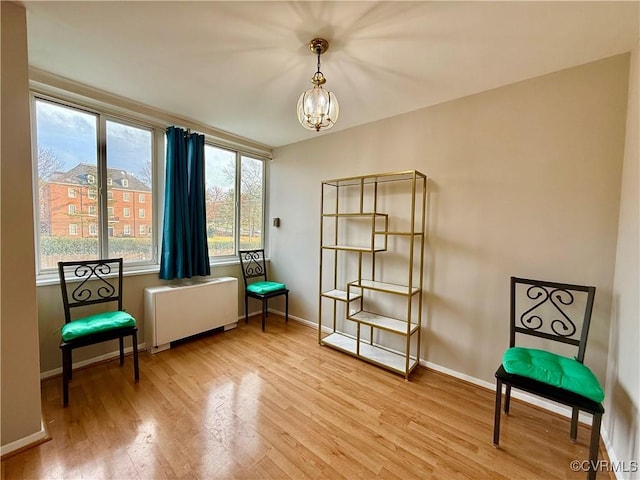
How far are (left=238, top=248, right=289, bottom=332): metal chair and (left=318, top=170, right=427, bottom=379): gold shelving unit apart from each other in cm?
67

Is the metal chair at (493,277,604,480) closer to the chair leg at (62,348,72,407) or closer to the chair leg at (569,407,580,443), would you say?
the chair leg at (569,407,580,443)

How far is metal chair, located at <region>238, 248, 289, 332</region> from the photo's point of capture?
11.2ft

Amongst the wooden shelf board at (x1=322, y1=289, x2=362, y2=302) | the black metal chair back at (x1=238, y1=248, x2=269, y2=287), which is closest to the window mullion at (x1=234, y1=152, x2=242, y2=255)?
the black metal chair back at (x1=238, y1=248, x2=269, y2=287)

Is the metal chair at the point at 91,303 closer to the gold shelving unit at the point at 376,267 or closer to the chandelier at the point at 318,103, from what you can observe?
the gold shelving unit at the point at 376,267

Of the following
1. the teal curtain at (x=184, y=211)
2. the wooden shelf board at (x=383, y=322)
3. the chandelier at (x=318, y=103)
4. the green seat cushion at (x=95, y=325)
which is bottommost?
the wooden shelf board at (x=383, y=322)

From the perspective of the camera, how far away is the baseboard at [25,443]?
1.50 m

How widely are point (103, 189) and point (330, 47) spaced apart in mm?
2550

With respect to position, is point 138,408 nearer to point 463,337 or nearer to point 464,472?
point 464,472

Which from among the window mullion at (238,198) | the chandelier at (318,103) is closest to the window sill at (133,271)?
the window mullion at (238,198)

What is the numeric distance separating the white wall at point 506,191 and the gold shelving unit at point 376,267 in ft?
0.48

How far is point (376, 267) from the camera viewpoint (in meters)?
2.92

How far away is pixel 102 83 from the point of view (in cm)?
226

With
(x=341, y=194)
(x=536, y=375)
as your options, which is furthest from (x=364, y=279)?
(x=536, y=375)

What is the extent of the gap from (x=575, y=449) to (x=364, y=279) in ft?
6.47
